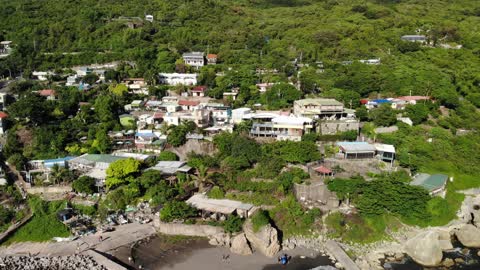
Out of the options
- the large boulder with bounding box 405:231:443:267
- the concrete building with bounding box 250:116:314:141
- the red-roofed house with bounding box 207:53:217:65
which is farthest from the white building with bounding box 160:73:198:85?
the large boulder with bounding box 405:231:443:267

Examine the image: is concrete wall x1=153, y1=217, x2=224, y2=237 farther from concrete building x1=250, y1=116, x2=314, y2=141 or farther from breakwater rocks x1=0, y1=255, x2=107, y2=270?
concrete building x1=250, y1=116, x2=314, y2=141

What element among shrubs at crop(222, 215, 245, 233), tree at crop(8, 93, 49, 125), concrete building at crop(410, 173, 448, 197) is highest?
tree at crop(8, 93, 49, 125)

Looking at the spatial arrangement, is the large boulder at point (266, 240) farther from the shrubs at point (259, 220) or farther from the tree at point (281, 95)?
the tree at point (281, 95)

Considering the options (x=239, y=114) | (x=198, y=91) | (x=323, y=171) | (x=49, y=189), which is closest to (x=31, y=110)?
(x=49, y=189)

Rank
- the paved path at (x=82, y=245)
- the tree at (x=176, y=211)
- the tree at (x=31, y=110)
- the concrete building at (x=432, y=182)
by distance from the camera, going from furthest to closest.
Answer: the tree at (x=31, y=110) → the concrete building at (x=432, y=182) → the tree at (x=176, y=211) → the paved path at (x=82, y=245)

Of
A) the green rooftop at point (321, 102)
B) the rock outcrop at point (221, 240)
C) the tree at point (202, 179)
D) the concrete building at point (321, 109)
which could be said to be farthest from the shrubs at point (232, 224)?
the green rooftop at point (321, 102)

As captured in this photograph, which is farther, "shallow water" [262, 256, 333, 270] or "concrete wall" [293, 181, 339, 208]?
"concrete wall" [293, 181, 339, 208]
